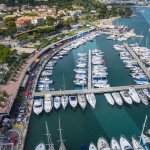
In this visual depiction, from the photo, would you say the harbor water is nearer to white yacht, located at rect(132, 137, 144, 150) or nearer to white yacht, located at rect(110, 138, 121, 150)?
white yacht, located at rect(110, 138, 121, 150)

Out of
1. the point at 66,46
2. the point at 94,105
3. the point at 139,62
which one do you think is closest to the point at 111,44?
the point at 66,46

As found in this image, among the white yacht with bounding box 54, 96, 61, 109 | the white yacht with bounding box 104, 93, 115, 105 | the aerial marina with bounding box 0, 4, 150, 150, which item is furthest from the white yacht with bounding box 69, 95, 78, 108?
the white yacht with bounding box 104, 93, 115, 105

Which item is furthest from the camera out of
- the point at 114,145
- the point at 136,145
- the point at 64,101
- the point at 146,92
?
the point at 146,92

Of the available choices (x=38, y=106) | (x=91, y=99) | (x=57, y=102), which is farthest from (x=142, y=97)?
(x=38, y=106)

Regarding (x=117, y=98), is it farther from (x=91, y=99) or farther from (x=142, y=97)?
(x=91, y=99)

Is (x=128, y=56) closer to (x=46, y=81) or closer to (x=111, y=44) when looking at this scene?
(x=111, y=44)

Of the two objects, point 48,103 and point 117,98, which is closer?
point 48,103
